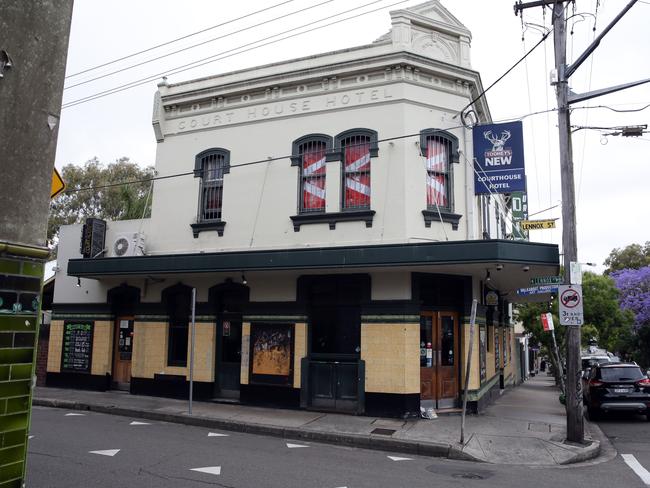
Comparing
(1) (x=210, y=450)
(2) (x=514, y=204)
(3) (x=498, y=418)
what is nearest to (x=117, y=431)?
(1) (x=210, y=450)

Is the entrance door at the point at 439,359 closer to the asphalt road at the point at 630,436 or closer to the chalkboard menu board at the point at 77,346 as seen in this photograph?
the asphalt road at the point at 630,436

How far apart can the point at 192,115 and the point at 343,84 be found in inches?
186

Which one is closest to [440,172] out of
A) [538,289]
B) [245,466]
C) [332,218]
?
[332,218]

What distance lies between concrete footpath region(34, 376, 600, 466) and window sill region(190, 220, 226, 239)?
453 cm

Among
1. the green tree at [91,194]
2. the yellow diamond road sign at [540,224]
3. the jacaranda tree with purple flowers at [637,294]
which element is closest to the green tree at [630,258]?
the jacaranda tree with purple flowers at [637,294]

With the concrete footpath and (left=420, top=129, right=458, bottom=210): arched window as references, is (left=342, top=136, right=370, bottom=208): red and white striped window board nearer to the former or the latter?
(left=420, top=129, right=458, bottom=210): arched window

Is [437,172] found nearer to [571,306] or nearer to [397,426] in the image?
[571,306]

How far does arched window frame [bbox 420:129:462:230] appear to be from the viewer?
44.4 feet

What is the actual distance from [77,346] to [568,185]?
14.3 metres

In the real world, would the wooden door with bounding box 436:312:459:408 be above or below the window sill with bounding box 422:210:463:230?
below

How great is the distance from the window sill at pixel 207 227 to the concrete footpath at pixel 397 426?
14.9 feet

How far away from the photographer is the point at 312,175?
47.4ft

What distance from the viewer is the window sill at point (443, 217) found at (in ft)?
43.8

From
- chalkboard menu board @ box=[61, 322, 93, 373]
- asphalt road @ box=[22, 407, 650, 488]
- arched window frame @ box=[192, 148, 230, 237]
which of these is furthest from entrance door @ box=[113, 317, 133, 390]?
asphalt road @ box=[22, 407, 650, 488]
